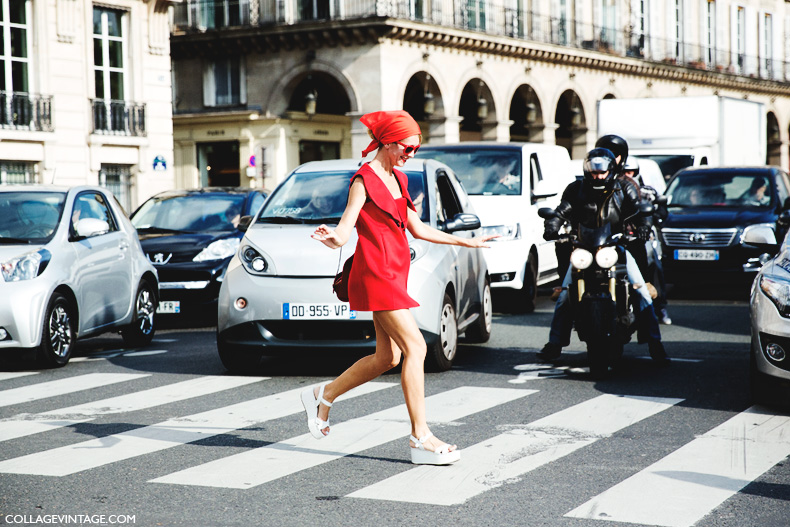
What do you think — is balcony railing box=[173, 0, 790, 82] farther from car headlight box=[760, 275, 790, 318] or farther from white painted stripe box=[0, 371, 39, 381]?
car headlight box=[760, 275, 790, 318]

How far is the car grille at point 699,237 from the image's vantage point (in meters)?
16.5

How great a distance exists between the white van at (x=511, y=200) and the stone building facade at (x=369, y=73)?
18.7 metres

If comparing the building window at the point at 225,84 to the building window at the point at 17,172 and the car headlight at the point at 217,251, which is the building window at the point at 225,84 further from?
the car headlight at the point at 217,251

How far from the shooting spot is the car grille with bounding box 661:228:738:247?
54.1 ft

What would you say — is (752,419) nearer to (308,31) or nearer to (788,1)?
(308,31)

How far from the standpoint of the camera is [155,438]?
22.2ft

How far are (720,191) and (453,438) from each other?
12.3m

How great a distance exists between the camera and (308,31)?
3609 cm

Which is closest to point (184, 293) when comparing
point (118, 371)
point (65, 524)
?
point (118, 371)

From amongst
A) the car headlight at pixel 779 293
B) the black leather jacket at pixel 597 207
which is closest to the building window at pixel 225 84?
the black leather jacket at pixel 597 207

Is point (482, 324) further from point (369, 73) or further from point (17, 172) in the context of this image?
point (369, 73)

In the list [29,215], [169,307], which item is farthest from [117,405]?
[169,307]

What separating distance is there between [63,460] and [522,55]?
1415 inches

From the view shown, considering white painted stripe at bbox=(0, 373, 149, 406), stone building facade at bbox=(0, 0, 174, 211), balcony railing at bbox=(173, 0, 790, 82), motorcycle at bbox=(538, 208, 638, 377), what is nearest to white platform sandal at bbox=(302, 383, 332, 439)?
white painted stripe at bbox=(0, 373, 149, 406)
